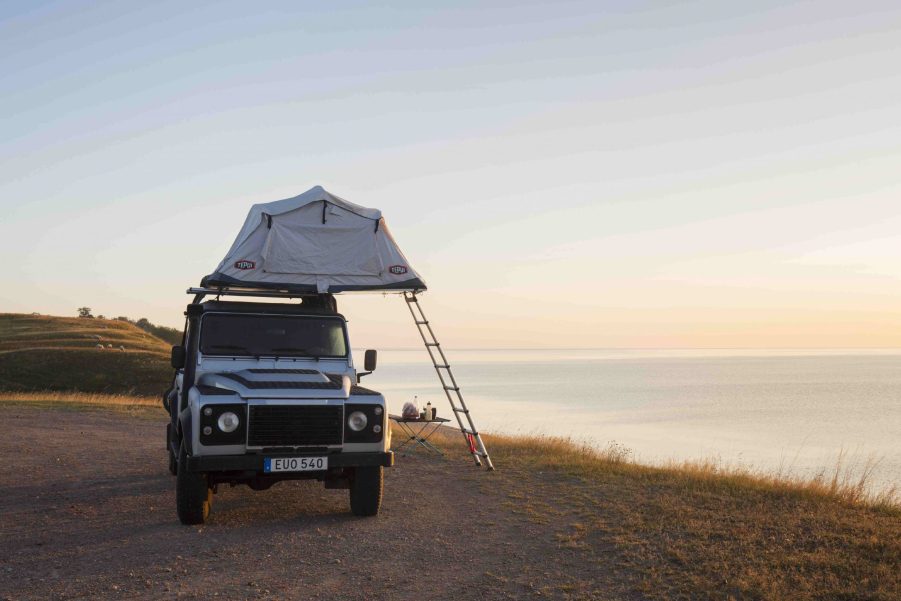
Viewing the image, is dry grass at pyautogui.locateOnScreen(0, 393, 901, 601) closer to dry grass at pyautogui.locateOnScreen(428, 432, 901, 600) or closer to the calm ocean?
dry grass at pyautogui.locateOnScreen(428, 432, 901, 600)

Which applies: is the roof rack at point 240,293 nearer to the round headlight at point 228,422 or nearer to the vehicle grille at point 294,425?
the vehicle grille at point 294,425

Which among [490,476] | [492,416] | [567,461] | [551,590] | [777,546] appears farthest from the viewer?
[492,416]

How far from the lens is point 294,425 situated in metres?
8.30

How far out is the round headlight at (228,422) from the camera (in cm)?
803

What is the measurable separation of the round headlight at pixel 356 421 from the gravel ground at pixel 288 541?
3.75 feet

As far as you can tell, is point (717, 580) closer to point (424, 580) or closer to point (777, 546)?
point (777, 546)

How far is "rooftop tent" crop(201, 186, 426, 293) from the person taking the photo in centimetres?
1047

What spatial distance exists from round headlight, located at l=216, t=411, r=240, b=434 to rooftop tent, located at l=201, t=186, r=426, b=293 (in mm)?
2638

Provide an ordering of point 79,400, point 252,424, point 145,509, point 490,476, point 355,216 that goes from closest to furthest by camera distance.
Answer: point 252,424, point 145,509, point 355,216, point 490,476, point 79,400

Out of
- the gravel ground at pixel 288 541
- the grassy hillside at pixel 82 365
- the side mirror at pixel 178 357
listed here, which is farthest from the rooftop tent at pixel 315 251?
the grassy hillside at pixel 82 365

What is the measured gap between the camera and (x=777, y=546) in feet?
24.4

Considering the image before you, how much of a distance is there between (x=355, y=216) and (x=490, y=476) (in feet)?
15.8

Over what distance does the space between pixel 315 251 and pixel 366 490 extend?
3.69 metres

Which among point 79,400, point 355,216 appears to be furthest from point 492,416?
point 355,216
